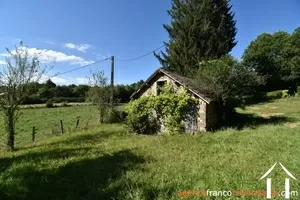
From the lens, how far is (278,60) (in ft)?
130

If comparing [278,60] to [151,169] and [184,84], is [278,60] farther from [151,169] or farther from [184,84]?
[151,169]

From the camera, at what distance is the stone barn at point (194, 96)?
49.3 ft

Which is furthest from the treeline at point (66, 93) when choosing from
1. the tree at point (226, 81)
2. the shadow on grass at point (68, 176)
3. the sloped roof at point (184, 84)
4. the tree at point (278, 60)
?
the shadow on grass at point (68, 176)

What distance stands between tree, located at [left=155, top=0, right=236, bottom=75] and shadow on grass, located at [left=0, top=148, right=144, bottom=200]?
1972 centimetres

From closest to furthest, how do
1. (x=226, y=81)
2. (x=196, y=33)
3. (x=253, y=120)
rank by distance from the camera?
(x=226, y=81), (x=253, y=120), (x=196, y=33)

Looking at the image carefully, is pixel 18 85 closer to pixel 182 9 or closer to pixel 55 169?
pixel 55 169

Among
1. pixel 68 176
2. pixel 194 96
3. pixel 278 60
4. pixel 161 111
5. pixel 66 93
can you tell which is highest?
pixel 278 60

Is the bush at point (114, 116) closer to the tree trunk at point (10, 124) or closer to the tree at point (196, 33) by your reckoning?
the tree trunk at point (10, 124)

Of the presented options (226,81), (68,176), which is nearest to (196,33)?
(226,81)

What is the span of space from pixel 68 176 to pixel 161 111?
9708 mm

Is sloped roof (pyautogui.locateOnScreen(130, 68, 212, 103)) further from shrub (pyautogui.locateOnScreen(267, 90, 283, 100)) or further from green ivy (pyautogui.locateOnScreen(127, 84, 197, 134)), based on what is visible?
shrub (pyautogui.locateOnScreen(267, 90, 283, 100))

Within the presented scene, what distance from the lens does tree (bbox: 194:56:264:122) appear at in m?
16.3

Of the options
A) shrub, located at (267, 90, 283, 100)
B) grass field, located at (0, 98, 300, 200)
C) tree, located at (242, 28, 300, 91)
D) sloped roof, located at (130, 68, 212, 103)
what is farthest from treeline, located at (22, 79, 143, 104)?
grass field, located at (0, 98, 300, 200)

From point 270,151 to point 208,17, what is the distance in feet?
74.9
